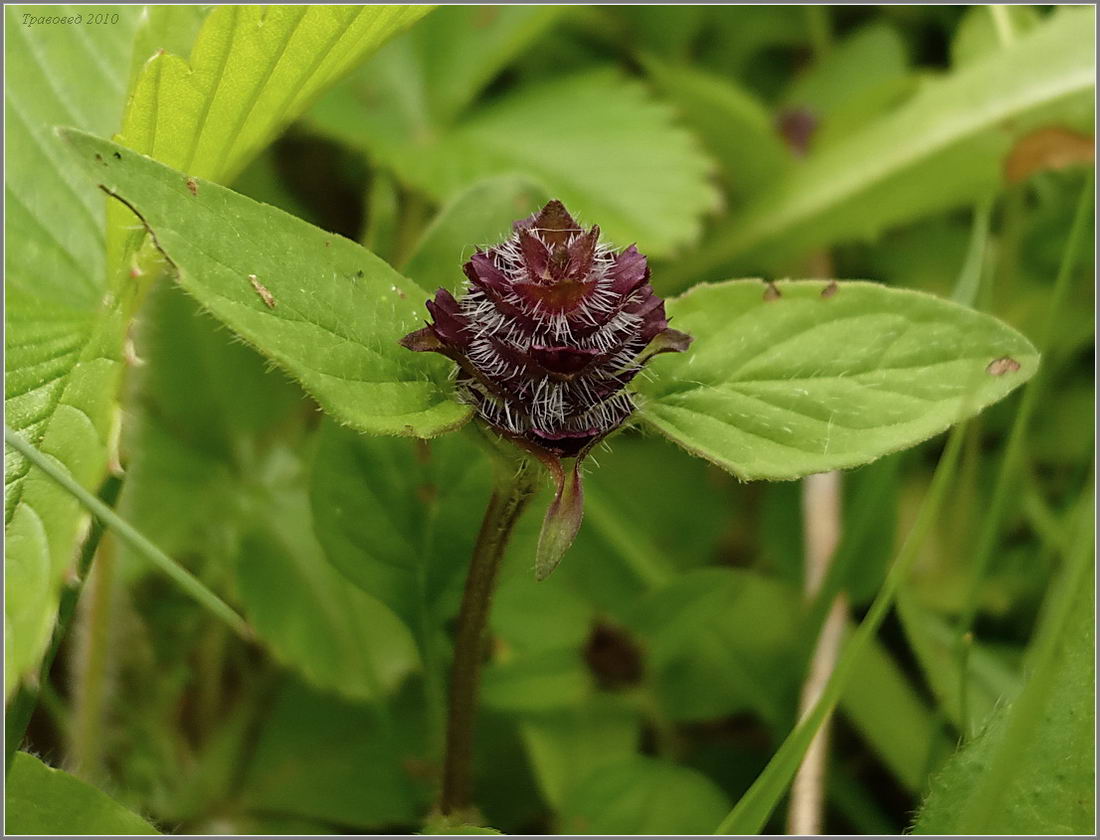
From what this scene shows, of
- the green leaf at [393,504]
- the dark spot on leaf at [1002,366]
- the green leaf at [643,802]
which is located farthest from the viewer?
the green leaf at [643,802]

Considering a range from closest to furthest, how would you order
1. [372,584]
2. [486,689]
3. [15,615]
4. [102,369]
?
[15,615] → [102,369] → [372,584] → [486,689]

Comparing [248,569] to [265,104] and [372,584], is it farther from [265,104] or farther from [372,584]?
[265,104]

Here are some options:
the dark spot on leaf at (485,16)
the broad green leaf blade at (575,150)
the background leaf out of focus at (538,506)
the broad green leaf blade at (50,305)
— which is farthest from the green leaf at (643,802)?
the dark spot on leaf at (485,16)

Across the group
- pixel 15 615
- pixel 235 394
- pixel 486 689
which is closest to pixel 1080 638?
pixel 486 689

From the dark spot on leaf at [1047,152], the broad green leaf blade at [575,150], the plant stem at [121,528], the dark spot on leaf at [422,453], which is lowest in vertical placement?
the plant stem at [121,528]

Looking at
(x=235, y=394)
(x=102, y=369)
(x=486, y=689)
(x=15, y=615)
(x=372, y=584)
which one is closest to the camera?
(x=15, y=615)

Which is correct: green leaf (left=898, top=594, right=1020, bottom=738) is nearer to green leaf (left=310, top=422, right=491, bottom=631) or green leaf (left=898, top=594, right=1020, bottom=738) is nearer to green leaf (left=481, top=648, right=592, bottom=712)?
green leaf (left=481, top=648, right=592, bottom=712)

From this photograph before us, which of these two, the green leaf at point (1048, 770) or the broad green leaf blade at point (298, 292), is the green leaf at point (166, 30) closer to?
the broad green leaf blade at point (298, 292)
